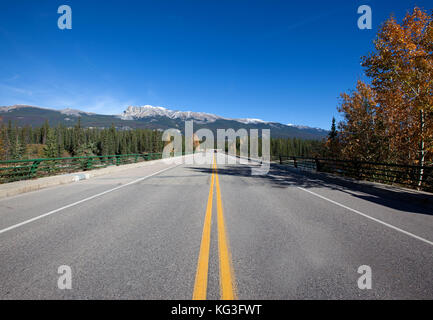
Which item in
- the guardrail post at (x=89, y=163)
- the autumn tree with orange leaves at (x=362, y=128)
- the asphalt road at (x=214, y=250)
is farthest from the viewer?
the autumn tree with orange leaves at (x=362, y=128)

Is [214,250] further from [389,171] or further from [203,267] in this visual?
[389,171]

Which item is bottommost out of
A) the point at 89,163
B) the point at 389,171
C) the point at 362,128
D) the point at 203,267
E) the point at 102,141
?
the point at 203,267

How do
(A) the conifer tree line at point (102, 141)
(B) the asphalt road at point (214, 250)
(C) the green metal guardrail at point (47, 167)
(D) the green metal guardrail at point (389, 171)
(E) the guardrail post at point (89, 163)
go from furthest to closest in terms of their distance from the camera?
(A) the conifer tree line at point (102, 141) → (E) the guardrail post at point (89, 163) → (C) the green metal guardrail at point (47, 167) → (D) the green metal guardrail at point (389, 171) → (B) the asphalt road at point (214, 250)

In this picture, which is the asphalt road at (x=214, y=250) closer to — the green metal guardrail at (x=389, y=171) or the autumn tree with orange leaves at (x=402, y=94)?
the green metal guardrail at (x=389, y=171)

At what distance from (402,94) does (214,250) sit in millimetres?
18484

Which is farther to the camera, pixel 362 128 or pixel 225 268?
pixel 362 128

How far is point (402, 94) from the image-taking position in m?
14.0

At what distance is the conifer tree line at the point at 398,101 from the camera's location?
1184cm

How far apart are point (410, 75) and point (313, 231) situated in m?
14.0

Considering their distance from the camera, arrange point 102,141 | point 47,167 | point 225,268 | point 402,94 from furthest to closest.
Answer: point 102,141, point 402,94, point 47,167, point 225,268

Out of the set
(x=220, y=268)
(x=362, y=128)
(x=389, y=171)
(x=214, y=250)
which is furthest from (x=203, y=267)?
(x=362, y=128)

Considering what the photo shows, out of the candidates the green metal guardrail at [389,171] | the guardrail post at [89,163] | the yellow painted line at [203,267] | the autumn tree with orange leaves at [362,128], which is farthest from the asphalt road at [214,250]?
the autumn tree with orange leaves at [362,128]

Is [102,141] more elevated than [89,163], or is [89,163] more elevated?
[102,141]

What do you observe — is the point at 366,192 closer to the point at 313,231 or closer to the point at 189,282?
the point at 313,231
